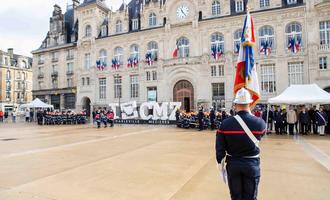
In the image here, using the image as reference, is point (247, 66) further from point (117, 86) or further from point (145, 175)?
point (117, 86)

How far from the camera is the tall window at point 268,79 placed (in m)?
28.0

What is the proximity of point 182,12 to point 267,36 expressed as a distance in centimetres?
1170

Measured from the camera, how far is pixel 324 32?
25.7 meters

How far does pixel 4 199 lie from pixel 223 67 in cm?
2792

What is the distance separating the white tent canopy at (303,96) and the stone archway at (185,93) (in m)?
16.4

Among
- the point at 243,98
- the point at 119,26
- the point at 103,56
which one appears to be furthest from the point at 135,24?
the point at 243,98

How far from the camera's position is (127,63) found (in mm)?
35812

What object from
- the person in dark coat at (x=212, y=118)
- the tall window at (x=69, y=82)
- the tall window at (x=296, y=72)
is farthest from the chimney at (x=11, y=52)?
the tall window at (x=296, y=72)

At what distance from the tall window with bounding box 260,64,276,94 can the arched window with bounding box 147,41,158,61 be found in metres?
14.3

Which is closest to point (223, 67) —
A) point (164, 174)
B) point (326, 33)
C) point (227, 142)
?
point (326, 33)

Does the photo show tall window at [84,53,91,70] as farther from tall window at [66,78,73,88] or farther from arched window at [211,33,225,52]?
arched window at [211,33,225,52]

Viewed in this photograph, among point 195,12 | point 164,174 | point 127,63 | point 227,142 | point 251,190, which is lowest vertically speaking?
point 164,174

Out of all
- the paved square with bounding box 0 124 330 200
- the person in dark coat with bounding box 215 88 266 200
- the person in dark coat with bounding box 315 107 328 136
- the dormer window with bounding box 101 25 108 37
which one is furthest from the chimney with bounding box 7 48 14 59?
the person in dark coat with bounding box 215 88 266 200

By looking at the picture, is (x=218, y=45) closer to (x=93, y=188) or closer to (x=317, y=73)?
(x=317, y=73)
